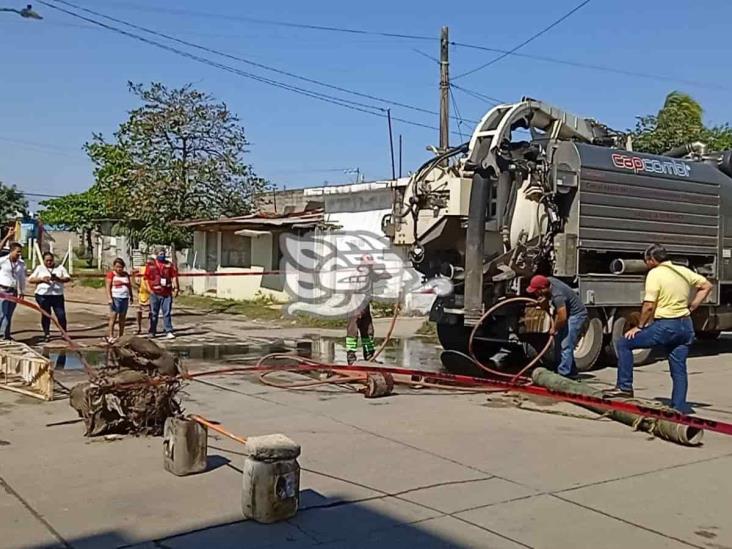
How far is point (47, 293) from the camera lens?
13922mm

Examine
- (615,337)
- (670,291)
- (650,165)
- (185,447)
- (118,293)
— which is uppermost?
(650,165)

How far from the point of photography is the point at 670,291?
848cm

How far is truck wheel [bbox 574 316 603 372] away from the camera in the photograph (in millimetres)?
12016

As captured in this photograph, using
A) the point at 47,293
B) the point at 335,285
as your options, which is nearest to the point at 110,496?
the point at 47,293

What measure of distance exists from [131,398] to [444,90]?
15.9 metres

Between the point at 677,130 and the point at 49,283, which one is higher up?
the point at 677,130

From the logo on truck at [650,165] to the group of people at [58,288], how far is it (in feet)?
25.4

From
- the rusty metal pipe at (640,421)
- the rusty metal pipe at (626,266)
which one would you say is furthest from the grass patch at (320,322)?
the rusty metal pipe at (640,421)

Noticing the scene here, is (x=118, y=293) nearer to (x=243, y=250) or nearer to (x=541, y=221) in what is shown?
(x=541, y=221)

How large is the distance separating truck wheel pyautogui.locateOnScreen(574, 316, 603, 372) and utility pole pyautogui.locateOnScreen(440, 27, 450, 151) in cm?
964

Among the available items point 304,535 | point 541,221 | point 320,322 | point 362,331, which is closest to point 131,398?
point 304,535

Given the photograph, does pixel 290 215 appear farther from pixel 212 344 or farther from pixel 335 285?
pixel 212 344

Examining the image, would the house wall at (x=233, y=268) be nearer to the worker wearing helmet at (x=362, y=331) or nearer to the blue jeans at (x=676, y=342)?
the worker wearing helmet at (x=362, y=331)

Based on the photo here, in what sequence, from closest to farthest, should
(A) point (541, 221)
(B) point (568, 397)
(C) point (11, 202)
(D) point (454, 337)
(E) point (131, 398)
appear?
(E) point (131, 398), (B) point (568, 397), (A) point (541, 221), (D) point (454, 337), (C) point (11, 202)
